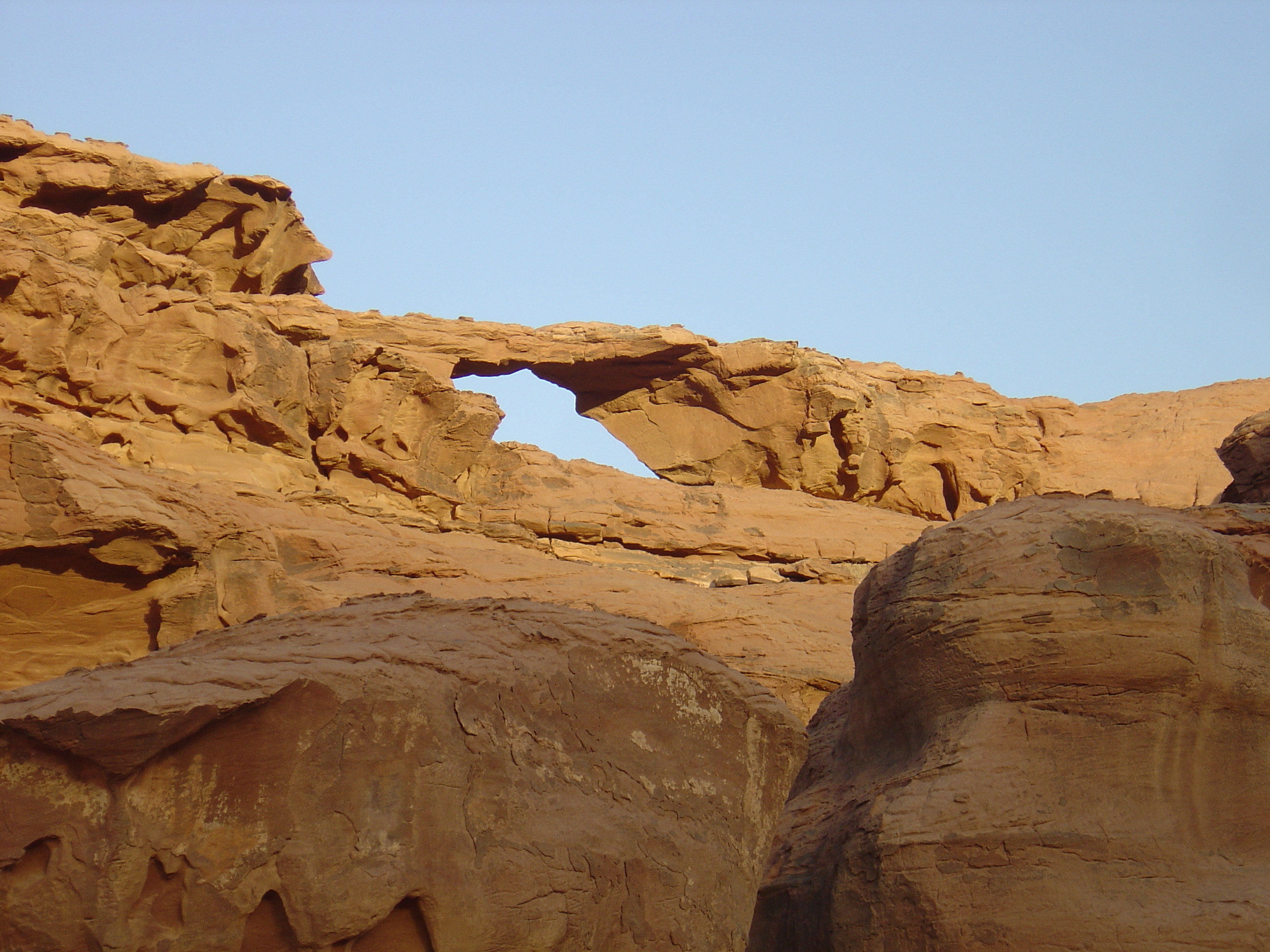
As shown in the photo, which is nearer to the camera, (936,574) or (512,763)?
(512,763)

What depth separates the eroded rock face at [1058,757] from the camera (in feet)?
13.1

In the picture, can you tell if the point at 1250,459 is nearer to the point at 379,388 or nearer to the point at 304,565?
the point at 304,565

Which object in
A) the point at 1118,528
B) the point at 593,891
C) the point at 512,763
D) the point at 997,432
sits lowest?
the point at 593,891

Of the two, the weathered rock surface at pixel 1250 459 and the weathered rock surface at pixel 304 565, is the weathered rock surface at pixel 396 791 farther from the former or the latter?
the weathered rock surface at pixel 1250 459

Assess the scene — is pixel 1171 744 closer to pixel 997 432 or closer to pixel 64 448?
→ pixel 64 448

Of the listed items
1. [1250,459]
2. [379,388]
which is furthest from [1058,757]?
[379,388]

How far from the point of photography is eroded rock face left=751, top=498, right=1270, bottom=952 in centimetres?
398

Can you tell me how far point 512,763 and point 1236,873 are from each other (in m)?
2.54

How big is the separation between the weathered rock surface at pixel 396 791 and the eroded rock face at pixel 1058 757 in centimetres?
56

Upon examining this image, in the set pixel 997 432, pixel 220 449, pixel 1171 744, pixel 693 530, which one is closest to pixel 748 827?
pixel 1171 744

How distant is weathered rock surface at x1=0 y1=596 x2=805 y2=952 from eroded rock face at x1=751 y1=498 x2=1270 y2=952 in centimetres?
56

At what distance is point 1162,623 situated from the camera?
443 cm

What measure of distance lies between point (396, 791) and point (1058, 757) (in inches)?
92.5

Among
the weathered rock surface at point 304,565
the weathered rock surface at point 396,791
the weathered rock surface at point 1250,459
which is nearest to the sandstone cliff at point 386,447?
the weathered rock surface at point 304,565
